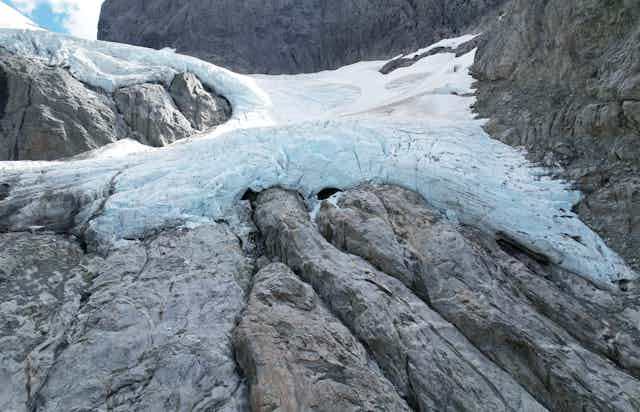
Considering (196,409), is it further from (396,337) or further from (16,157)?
(16,157)

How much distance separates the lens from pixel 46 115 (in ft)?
53.6

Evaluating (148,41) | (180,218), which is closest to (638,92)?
(180,218)

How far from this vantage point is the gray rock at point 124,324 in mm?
5477

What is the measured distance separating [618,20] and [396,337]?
9678 mm

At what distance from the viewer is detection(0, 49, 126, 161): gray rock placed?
15.9m

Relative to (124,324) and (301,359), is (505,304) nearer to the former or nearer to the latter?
(301,359)

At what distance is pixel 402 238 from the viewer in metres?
7.92

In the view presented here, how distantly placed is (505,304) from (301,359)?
3270 millimetres

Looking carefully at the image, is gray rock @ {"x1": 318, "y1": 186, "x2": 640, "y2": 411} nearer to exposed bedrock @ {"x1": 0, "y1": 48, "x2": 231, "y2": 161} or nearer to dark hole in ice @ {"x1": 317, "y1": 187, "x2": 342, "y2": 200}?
dark hole in ice @ {"x1": 317, "y1": 187, "x2": 342, "y2": 200}

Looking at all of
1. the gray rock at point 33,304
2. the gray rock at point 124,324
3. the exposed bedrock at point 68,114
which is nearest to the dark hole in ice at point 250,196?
the gray rock at point 124,324

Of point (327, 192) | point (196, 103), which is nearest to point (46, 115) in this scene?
point (196, 103)

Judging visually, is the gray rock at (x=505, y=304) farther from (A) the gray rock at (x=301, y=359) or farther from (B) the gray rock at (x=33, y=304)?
(B) the gray rock at (x=33, y=304)

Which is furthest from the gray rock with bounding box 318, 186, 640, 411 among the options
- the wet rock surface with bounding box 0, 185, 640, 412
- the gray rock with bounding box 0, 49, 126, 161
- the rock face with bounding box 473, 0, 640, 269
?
the gray rock with bounding box 0, 49, 126, 161

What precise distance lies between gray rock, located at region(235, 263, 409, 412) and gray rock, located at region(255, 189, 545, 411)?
26cm
